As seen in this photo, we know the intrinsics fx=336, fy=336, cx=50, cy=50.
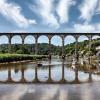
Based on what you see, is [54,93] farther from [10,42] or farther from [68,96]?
[10,42]

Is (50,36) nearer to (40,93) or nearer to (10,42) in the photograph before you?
(10,42)

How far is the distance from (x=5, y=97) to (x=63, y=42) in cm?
11203

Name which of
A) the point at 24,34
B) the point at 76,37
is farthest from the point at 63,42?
the point at 24,34

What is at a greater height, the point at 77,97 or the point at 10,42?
the point at 10,42

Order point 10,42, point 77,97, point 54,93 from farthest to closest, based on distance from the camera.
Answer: point 10,42 → point 54,93 → point 77,97

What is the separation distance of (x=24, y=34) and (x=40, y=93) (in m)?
111

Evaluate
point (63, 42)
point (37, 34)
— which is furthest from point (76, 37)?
point (37, 34)

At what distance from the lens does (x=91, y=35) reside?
129875 mm

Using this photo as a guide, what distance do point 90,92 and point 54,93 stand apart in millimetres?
2058

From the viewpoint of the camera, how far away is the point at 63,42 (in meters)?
129

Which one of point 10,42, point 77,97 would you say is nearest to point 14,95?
point 77,97

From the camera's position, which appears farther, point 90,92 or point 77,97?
point 90,92

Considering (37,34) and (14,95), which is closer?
(14,95)

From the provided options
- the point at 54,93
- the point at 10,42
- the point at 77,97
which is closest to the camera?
the point at 77,97
